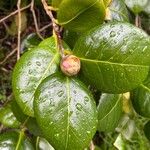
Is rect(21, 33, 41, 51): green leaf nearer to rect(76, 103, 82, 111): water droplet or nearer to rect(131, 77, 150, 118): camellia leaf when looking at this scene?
rect(131, 77, 150, 118): camellia leaf

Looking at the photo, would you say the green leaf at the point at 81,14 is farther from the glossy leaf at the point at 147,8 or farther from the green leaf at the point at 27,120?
the glossy leaf at the point at 147,8

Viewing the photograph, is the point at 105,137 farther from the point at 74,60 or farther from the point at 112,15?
the point at 74,60

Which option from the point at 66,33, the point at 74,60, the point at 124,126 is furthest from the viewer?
the point at 124,126

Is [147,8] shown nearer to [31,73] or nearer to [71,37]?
[71,37]

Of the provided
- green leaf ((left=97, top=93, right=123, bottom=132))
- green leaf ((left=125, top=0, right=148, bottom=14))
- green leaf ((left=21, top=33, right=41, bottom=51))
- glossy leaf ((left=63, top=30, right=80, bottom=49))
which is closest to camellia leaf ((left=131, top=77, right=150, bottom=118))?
green leaf ((left=97, top=93, right=123, bottom=132))

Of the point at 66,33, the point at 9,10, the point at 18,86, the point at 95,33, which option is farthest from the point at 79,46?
the point at 9,10

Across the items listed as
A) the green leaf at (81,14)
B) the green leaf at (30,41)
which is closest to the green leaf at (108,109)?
the green leaf at (81,14)

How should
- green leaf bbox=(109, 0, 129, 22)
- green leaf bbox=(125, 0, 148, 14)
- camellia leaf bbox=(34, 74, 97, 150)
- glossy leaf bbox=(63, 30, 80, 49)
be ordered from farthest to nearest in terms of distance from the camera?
green leaf bbox=(125, 0, 148, 14) → green leaf bbox=(109, 0, 129, 22) → glossy leaf bbox=(63, 30, 80, 49) → camellia leaf bbox=(34, 74, 97, 150)

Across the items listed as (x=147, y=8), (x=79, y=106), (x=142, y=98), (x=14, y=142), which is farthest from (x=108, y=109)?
(x=147, y=8)

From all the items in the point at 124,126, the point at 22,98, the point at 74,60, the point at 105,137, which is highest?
the point at 74,60
